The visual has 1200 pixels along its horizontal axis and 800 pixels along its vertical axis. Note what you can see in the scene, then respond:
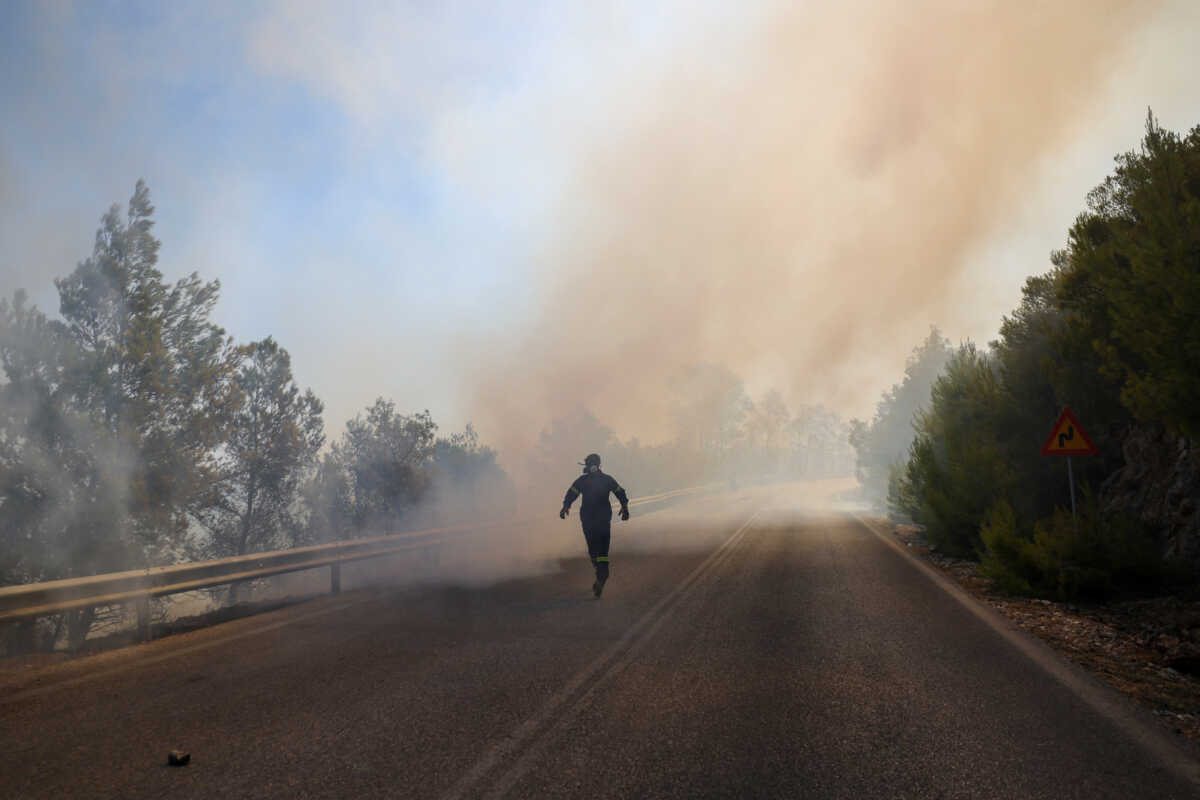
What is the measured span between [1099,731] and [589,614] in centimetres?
499

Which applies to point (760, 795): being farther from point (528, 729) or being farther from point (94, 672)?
point (94, 672)

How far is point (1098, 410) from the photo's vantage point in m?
11.7

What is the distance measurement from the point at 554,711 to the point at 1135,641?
6565 millimetres

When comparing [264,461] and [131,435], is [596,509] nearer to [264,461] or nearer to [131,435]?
[131,435]

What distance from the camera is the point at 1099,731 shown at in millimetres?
4203

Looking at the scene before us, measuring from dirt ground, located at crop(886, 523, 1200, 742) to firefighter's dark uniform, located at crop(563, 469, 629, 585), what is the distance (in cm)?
535

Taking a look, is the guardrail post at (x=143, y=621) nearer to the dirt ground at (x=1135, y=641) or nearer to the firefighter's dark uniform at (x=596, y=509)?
the firefighter's dark uniform at (x=596, y=509)

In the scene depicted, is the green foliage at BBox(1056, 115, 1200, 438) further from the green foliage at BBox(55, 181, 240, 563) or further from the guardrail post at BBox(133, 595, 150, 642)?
the green foliage at BBox(55, 181, 240, 563)

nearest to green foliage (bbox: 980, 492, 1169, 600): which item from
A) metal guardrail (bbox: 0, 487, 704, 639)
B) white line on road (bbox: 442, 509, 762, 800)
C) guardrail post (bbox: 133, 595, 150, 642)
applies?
white line on road (bbox: 442, 509, 762, 800)

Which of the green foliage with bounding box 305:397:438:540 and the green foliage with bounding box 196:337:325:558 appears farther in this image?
the green foliage with bounding box 305:397:438:540

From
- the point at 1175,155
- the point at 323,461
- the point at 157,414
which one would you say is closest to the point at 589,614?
the point at 1175,155

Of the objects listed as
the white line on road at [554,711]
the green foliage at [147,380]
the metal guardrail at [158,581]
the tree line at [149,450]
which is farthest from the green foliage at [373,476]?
the white line on road at [554,711]

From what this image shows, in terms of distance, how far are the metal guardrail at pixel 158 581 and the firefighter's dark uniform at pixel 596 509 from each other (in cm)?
372

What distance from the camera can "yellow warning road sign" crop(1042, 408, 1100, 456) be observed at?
31.1ft
